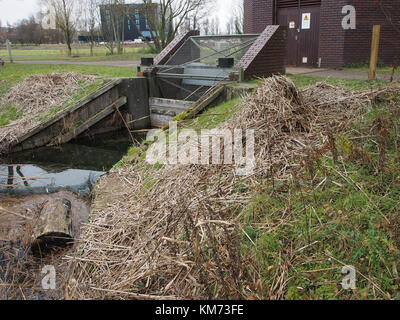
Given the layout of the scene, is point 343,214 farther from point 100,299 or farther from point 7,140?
point 7,140

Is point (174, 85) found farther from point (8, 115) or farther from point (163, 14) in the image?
point (163, 14)

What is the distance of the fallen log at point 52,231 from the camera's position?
16.2 ft

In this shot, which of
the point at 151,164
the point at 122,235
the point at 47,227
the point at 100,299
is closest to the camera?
the point at 100,299

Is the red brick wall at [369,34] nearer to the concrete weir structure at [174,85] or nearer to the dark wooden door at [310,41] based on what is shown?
the dark wooden door at [310,41]

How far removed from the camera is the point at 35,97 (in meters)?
11.7

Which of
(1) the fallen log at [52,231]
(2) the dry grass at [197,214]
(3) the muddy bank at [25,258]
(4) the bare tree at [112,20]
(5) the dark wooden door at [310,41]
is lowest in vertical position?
(3) the muddy bank at [25,258]

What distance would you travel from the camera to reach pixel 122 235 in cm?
444

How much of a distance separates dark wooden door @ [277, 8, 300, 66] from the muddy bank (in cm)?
1137

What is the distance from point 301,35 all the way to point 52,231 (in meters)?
12.8

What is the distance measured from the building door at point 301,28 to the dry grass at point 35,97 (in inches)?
309

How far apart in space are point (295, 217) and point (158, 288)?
150 cm

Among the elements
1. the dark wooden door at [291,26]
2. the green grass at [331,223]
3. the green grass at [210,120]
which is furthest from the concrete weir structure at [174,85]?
the green grass at [331,223]

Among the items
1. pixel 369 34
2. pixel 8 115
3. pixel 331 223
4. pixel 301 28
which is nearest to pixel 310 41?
pixel 301 28
